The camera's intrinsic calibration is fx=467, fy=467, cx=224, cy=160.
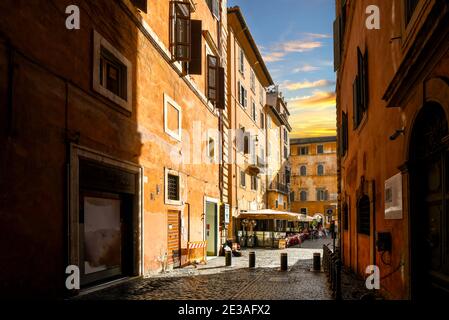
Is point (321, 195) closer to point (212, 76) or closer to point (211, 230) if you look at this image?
point (211, 230)

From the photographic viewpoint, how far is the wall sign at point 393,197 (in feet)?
24.6

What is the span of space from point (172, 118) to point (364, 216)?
7119mm

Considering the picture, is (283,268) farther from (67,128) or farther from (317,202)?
(317,202)

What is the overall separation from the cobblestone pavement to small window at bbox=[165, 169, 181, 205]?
232cm

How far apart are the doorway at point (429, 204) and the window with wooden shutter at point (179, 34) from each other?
1048 centimetres

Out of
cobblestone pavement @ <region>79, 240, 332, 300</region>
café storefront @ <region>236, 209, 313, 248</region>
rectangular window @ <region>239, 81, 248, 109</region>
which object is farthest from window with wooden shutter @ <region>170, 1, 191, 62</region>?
rectangular window @ <region>239, 81, 248, 109</region>

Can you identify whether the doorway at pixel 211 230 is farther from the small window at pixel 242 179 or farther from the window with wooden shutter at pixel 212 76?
the small window at pixel 242 179

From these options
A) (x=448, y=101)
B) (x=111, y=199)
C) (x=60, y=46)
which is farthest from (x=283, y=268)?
(x=448, y=101)

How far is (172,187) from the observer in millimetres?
16047

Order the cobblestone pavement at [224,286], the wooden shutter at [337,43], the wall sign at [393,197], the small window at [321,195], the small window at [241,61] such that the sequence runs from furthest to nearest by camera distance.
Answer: the small window at [321,195] → the small window at [241,61] → the wooden shutter at [337,43] → the cobblestone pavement at [224,286] → the wall sign at [393,197]

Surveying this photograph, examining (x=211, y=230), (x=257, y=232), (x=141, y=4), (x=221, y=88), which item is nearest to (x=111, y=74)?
(x=141, y=4)

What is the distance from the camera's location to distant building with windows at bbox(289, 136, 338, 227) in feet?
212

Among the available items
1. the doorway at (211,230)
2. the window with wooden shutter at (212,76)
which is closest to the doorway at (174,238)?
the doorway at (211,230)

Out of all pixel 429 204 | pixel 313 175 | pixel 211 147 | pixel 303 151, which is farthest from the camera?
pixel 303 151
